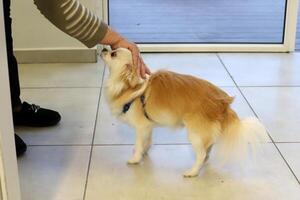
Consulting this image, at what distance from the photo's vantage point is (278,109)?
225 cm

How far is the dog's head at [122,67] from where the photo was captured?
1641 millimetres

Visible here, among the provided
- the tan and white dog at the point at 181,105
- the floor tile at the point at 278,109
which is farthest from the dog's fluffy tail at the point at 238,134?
the floor tile at the point at 278,109

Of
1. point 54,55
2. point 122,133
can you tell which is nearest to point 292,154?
point 122,133

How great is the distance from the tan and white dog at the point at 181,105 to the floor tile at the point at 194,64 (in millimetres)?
855

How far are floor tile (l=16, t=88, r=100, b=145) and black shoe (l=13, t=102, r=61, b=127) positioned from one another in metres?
0.02

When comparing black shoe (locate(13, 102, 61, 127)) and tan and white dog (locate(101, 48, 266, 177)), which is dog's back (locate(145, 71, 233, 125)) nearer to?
tan and white dog (locate(101, 48, 266, 177))

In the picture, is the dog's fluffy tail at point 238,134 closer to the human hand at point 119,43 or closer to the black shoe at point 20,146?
the human hand at point 119,43

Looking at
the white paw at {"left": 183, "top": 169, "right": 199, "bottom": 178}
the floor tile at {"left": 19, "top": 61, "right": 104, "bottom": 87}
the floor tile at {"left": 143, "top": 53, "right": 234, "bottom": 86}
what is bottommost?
the white paw at {"left": 183, "top": 169, "right": 199, "bottom": 178}

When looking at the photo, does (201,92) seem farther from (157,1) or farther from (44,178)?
(157,1)

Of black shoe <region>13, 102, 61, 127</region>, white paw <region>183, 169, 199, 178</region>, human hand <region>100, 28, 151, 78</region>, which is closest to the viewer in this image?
human hand <region>100, 28, 151, 78</region>

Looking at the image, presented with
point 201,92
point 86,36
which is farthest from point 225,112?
point 86,36

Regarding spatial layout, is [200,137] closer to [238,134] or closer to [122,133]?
[238,134]

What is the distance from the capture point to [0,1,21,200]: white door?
1.24 meters

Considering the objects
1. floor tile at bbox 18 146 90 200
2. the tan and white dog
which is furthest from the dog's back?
floor tile at bbox 18 146 90 200
